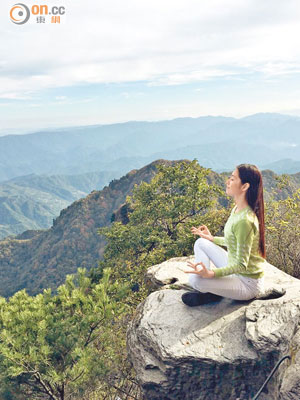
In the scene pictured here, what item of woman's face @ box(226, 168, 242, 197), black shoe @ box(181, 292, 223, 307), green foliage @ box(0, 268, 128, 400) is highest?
woman's face @ box(226, 168, 242, 197)

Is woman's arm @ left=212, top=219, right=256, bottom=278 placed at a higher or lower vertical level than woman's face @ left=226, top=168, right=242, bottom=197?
lower

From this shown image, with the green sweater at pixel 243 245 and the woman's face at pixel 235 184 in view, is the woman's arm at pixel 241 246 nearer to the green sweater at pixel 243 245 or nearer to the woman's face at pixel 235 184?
the green sweater at pixel 243 245

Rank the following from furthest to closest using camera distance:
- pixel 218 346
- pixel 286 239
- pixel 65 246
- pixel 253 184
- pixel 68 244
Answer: pixel 68 244
pixel 65 246
pixel 286 239
pixel 218 346
pixel 253 184

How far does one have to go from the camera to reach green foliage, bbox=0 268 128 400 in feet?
25.1

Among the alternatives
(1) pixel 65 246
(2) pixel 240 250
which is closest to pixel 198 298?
(2) pixel 240 250

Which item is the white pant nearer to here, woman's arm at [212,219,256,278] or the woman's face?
woman's arm at [212,219,256,278]

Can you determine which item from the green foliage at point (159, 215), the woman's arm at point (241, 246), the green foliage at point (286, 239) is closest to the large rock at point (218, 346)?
the woman's arm at point (241, 246)

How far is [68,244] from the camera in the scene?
382 ft

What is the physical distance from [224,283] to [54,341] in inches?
172

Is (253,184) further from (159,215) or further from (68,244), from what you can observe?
(68,244)

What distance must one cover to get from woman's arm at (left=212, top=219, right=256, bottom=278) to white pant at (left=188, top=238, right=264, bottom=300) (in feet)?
1.40

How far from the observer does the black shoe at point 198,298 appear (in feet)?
23.5

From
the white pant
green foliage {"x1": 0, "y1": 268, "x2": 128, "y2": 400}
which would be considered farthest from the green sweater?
green foliage {"x1": 0, "y1": 268, "x2": 128, "y2": 400}

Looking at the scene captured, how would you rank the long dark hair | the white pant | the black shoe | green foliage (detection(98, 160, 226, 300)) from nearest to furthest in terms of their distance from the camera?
the long dark hair → the white pant → the black shoe → green foliage (detection(98, 160, 226, 300))
